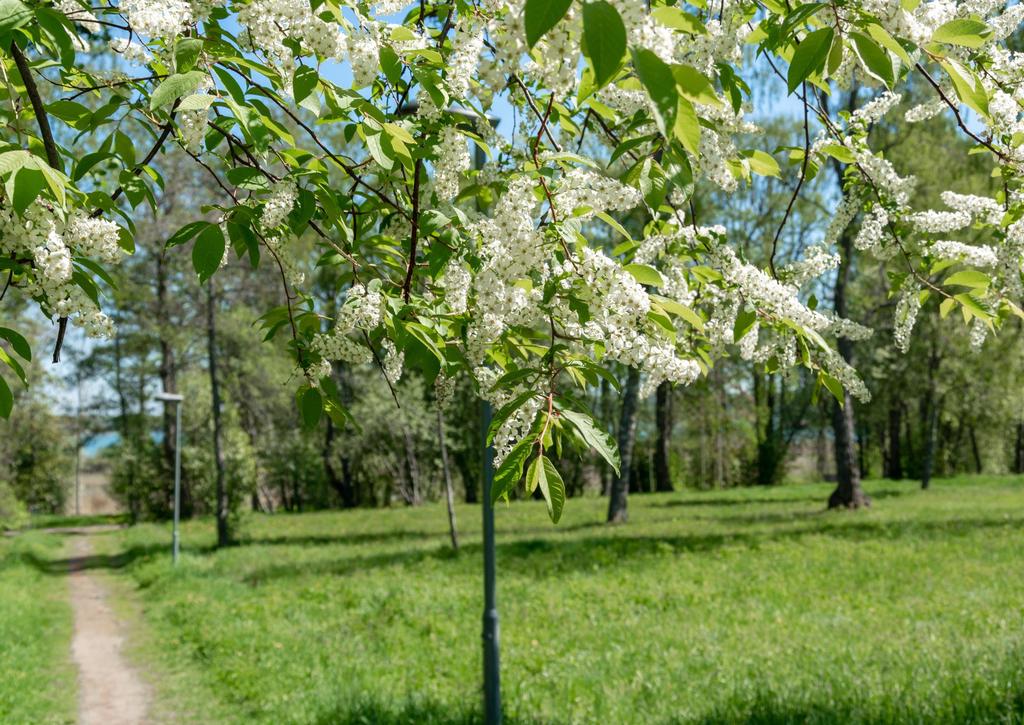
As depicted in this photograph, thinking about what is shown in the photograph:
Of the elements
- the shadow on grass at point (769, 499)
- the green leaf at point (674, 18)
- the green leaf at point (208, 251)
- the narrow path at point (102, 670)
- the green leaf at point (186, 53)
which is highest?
the green leaf at point (186, 53)

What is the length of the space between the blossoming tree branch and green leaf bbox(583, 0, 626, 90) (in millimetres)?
200

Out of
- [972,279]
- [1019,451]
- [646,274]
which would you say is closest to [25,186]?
[646,274]

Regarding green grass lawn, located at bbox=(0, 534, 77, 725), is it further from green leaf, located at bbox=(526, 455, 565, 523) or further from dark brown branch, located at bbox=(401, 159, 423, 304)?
green leaf, located at bbox=(526, 455, 565, 523)

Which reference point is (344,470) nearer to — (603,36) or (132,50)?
(132,50)

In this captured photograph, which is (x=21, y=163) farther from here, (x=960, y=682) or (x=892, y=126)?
(x=892, y=126)

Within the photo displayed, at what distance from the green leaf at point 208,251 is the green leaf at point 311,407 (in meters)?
0.61

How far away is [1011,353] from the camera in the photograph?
89.6 ft

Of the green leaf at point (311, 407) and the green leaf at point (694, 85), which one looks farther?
the green leaf at point (311, 407)

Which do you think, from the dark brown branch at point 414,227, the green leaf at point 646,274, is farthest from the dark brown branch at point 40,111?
the green leaf at point 646,274

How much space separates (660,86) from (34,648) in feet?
34.4

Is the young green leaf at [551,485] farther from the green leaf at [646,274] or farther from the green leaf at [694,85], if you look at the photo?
the green leaf at [694,85]

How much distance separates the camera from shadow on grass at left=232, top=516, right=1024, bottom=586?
13500 mm

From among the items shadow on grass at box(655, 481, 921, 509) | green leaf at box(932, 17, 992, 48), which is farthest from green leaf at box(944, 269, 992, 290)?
shadow on grass at box(655, 481, 921, 509)

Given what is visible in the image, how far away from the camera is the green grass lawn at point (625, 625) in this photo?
19.3ft
